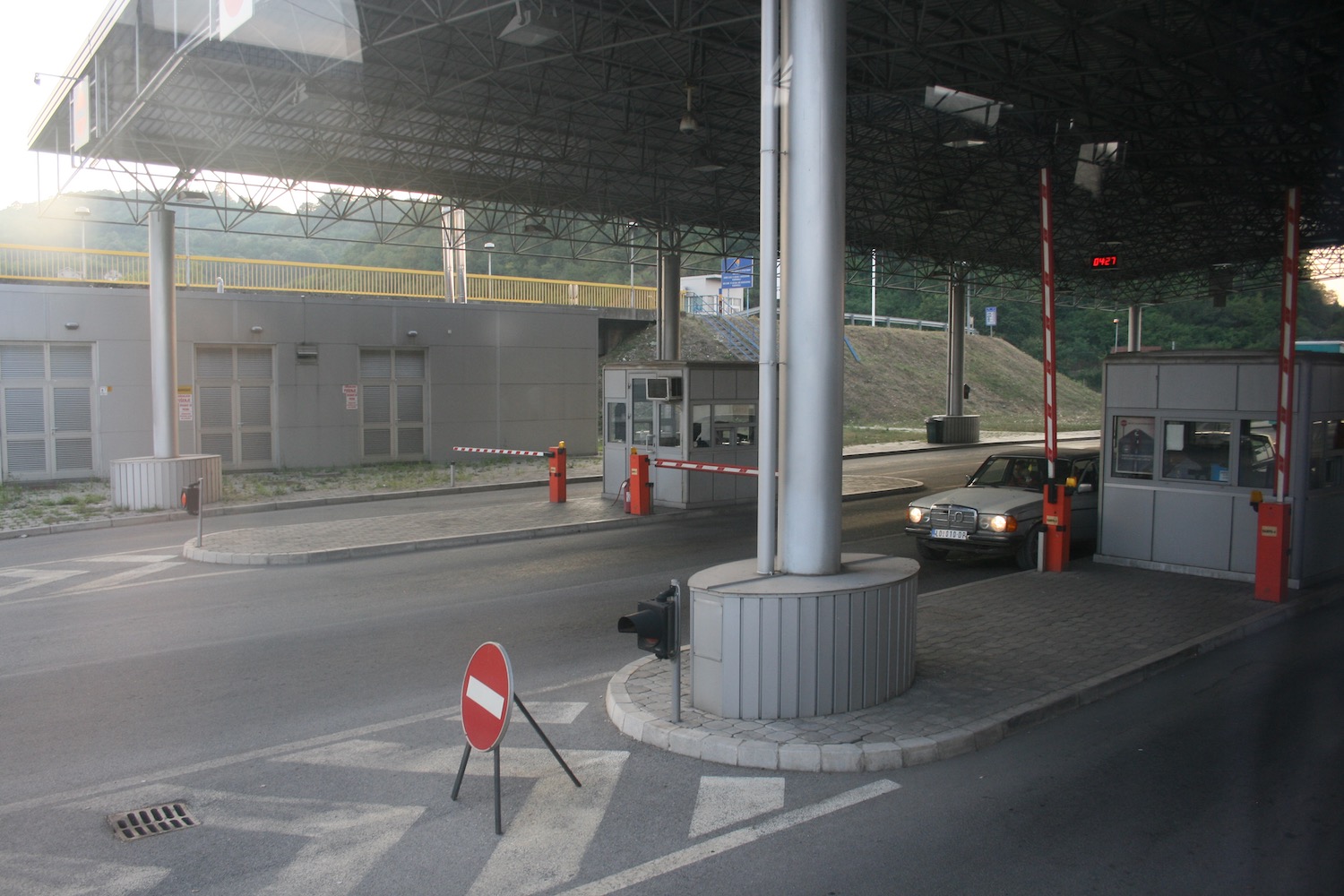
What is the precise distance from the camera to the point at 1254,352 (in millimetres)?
11367

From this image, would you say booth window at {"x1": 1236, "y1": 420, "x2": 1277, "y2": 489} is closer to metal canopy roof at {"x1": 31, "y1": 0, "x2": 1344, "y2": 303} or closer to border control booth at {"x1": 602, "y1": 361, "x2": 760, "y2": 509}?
metal canopy roof at {"x1": 31, "y1": 0, "x2": 1344, "y2": 303}

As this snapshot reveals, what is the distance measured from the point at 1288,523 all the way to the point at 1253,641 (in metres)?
2.18

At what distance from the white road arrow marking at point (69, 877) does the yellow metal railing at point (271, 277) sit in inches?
952

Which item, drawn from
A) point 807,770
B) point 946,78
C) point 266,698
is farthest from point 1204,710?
point 946,78

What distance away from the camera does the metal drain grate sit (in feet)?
17.8

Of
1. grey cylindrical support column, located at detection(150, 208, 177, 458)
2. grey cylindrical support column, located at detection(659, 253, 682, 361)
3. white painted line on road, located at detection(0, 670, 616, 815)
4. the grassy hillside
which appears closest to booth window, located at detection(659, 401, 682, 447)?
grey cylindrical support column, located at detection(150, 208, 177, 458)

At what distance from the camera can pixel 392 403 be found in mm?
28391

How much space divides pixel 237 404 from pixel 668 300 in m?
13.5

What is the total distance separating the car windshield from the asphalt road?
4.09 meters

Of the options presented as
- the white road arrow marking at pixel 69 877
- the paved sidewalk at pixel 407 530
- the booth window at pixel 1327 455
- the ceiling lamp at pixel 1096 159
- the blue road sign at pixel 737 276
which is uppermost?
the ceiling lamp at pixel 1096 159

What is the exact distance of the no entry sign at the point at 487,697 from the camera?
518 cm

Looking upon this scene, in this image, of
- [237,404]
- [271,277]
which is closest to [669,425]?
[237,404]

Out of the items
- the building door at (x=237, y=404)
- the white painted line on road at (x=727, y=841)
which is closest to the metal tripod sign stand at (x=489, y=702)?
the white painted line on road at (x=727, y=841)

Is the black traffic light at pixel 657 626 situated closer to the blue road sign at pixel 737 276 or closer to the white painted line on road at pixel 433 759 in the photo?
the white painted line on road at pixel 433 759
